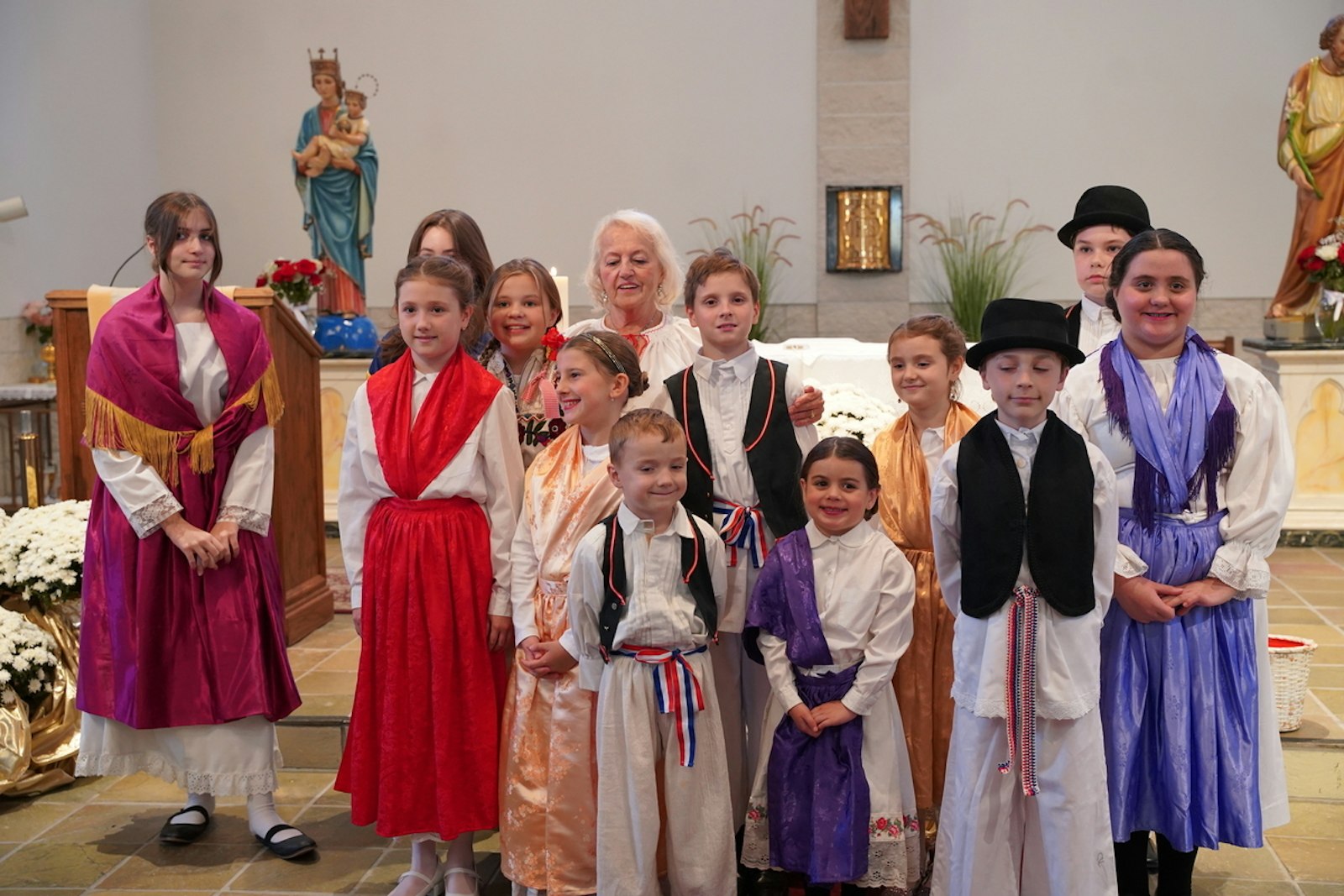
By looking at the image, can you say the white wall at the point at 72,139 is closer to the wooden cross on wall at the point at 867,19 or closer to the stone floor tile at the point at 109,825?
the wooden cross on wall at the point at 867,19

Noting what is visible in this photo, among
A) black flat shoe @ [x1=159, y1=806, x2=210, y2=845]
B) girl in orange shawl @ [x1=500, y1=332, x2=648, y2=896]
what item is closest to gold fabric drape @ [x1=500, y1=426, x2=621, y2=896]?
girl in orange shawl @ [x1=500, y1=332, x2=648, y2=896]

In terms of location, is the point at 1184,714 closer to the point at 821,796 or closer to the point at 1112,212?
the point at 821,796

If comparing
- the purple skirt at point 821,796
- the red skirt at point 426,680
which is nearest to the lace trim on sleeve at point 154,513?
the red skirt at point 426,680

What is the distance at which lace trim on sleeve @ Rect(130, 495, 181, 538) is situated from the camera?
3379 mm

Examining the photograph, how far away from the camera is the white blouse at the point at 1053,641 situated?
8.63 ft

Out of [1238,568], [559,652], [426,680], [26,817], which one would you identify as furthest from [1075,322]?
[26,817]

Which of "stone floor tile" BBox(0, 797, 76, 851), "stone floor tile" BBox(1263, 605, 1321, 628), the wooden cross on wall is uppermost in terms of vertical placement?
the wooden cross on wall

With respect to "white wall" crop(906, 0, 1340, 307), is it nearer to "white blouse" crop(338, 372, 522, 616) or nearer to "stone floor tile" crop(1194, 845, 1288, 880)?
"stone floor tile" crop(1194, 845, 1288, 880)

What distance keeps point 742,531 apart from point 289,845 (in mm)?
1536

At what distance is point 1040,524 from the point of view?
2627mm

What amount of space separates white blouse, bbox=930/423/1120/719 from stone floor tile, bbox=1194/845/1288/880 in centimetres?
103

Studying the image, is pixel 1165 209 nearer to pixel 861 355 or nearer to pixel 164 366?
pixel 861 355

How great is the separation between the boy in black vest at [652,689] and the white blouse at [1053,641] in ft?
1.86

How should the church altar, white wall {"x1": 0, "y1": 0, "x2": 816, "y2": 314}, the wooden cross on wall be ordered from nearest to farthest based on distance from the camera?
the church altar, the wooden cross on wall, white wall {"x1": 0, "y1": 0, "x2": 816, "y2": 314}
